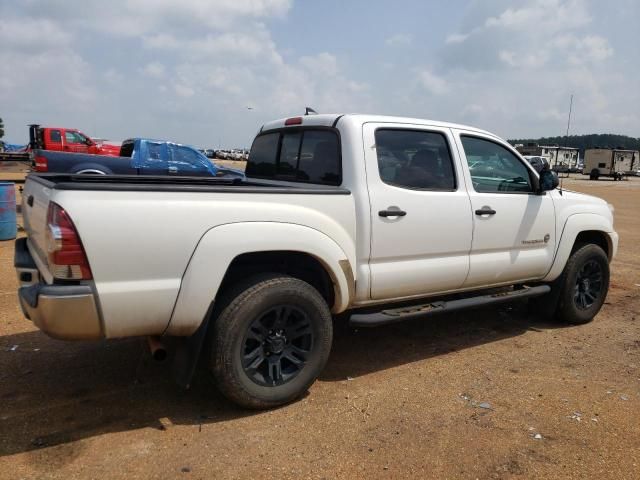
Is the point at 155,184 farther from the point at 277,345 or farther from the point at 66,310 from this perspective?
the point at 277,345

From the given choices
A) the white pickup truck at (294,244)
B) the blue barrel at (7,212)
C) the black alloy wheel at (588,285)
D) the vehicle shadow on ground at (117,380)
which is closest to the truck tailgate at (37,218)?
the white pickup truck at (294,244)

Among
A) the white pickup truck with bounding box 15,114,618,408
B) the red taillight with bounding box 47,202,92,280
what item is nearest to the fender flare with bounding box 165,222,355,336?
the white pickup truck with bounding box 15,114,618,408

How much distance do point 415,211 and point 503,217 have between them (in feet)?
3.40

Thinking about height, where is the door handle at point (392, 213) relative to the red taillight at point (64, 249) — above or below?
above

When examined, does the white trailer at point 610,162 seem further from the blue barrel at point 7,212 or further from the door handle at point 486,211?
the blue barrel at point 7,212

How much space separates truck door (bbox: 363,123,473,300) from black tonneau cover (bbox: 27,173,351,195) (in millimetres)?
→ 385

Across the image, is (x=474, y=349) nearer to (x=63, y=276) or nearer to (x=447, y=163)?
(x=447, y=163)

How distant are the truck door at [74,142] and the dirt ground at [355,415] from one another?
17.2 m

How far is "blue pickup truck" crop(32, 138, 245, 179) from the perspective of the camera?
13.2m

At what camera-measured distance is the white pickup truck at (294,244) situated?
2.80m

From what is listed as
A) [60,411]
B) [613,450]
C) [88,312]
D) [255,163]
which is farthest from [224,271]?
[613,450]

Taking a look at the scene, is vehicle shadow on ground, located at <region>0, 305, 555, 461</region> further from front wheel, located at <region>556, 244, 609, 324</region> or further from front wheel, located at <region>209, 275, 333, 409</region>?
front wheel, located at <region>556, 244, 609, 324</region>

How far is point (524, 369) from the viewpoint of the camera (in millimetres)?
4277

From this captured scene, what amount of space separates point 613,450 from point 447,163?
7.68 ft
